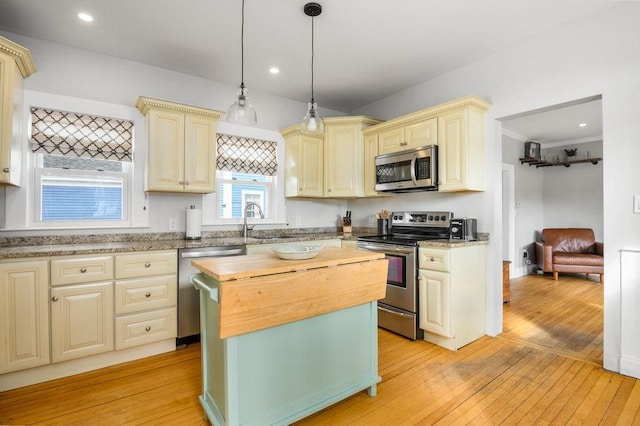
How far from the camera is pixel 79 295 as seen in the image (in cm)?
235

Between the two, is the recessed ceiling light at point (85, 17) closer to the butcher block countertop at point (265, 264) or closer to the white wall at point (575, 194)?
the butcher block countertop at point (265, 264)

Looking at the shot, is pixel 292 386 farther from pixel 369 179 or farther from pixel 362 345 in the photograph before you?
pixel 369 179

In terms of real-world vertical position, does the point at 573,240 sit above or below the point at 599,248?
above

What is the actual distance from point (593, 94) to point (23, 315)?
4.44 meters

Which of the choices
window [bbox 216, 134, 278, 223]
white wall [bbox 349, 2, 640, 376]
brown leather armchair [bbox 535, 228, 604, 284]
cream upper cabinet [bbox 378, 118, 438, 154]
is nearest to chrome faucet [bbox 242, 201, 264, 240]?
window [bbox 216, 134, 278, 223]

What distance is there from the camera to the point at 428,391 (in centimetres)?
211

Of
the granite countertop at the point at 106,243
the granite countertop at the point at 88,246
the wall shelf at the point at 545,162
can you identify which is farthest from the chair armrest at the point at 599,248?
the granite countertop at the point at 88,246

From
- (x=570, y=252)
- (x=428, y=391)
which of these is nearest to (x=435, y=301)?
(x=428, y=391)

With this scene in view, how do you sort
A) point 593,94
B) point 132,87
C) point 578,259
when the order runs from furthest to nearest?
1. point 578,259
2. point 132,87
3. point 593,94

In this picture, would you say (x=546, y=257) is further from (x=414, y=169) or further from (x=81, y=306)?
(x=81, y=306)

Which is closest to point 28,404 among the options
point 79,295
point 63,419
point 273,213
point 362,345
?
point 63,419

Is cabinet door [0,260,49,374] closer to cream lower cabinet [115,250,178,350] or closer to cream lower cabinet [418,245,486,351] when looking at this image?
cream lower cabinet [115,250,178,350]

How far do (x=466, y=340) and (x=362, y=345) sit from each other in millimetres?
1355

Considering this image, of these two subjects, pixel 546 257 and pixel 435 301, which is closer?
pixel 435 301
